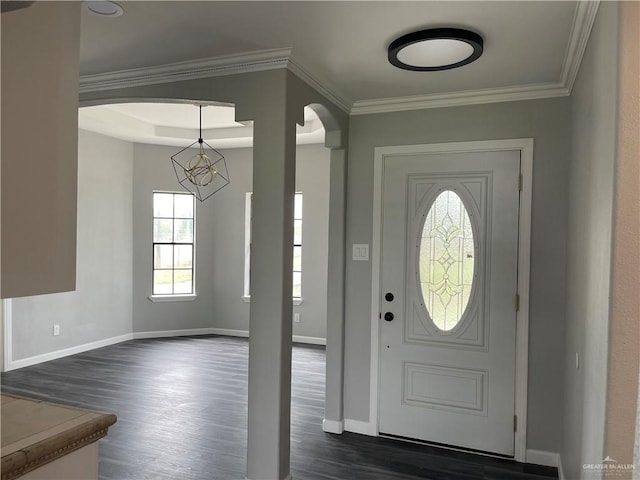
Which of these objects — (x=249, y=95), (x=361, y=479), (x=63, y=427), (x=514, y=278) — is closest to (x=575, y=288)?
(x=514, y=278)

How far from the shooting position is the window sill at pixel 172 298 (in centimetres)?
661

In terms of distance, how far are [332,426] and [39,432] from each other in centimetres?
264

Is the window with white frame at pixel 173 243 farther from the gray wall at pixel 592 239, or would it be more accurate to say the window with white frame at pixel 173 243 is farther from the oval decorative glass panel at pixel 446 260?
the gray wall at pixel 592 239

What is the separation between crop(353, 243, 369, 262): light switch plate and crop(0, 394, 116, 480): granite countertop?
239 cm

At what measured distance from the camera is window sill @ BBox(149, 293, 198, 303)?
6613 millimetres

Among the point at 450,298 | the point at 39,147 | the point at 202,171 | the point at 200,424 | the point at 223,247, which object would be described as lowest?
the point at 200,424

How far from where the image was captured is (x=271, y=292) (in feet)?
8.80

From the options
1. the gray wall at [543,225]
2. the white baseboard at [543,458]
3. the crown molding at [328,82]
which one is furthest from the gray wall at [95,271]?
the white baseboard at [543,458]

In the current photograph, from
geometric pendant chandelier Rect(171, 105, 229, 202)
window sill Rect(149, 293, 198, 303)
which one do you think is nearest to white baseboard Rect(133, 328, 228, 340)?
window sill Rect(149, 293, 198, 303)

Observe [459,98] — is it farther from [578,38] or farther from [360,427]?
[360,427]

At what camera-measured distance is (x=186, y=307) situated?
6.82m

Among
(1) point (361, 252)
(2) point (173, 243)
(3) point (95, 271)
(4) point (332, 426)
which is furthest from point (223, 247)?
(4) point (332, 426)

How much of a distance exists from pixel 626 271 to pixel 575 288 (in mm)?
1174

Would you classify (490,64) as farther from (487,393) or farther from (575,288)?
(487,393)
